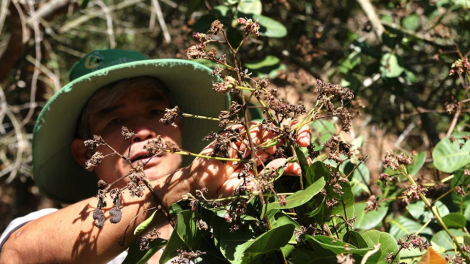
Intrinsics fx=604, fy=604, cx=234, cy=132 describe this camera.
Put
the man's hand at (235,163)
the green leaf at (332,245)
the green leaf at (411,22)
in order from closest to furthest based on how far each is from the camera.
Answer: the green leaf at (332,245) < the man's hand at (235,163) < the green leaf at (411,22)

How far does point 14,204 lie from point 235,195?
11.8 feet

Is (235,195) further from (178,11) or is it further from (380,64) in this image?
(178,11)

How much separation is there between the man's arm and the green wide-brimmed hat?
1.45ft

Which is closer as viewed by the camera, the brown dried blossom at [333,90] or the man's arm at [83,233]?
the brown dried blossom at [333,90]

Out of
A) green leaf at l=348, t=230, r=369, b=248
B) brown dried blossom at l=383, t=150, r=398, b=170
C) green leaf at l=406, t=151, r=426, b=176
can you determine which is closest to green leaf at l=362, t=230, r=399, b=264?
green leaf at l=348, t=230, r=369, b=248

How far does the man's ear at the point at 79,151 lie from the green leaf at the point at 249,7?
69cm

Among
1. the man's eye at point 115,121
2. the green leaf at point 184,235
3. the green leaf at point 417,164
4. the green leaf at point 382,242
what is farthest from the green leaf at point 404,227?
the man's eye at point 115,121

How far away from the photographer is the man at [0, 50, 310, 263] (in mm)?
1273

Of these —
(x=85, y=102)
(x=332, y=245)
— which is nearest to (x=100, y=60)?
(x=85, y=102)

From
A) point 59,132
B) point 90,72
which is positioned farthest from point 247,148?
point 59,132

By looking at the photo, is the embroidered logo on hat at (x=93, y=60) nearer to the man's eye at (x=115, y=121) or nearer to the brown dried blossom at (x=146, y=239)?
the man's eye at (x=115, y=121)

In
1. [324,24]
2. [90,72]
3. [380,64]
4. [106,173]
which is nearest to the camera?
[106,173]

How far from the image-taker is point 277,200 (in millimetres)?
1090

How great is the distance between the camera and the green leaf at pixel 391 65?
209cm
